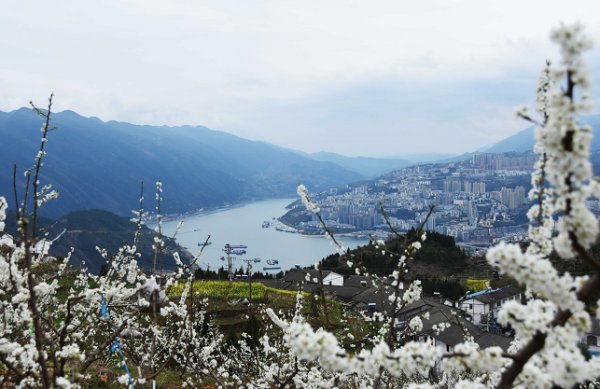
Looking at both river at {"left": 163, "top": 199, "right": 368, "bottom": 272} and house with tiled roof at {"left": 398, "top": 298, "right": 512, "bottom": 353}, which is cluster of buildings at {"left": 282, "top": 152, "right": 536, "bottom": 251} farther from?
house with tiled roof at {"left": 398, "top": 298, "right": 512, "bottom": 353}

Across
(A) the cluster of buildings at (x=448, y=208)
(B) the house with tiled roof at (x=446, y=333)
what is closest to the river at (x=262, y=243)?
(A) the cluster of buildings at (x=448, y=208)

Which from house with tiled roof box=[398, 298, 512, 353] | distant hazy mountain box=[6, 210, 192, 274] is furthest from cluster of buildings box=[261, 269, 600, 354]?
distant hazy mountain box=[6, 210, 192, 274]

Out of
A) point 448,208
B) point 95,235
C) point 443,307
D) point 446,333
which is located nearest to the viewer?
point 446,333

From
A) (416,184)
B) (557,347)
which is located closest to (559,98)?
(557,347)

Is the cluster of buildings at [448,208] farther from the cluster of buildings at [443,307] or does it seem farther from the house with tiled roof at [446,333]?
the house with tiled roof at [446,333]

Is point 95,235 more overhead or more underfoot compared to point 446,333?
more underfoot

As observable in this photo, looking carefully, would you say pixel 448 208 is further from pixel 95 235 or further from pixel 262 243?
pixel 95 235

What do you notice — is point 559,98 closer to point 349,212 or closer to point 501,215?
point 501,215

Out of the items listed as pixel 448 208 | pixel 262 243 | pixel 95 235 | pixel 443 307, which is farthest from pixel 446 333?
pixel 448 208

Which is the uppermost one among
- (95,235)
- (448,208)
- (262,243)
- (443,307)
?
(443,307)

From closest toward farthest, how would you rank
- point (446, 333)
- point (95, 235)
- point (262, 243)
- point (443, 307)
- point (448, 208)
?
1. point (446, 333)
2. point (443, 307)
3. point (95, 235)
4. point (262, 243)
5. point (448, 208)

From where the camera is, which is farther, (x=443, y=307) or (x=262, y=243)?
(x=262, y=243)
